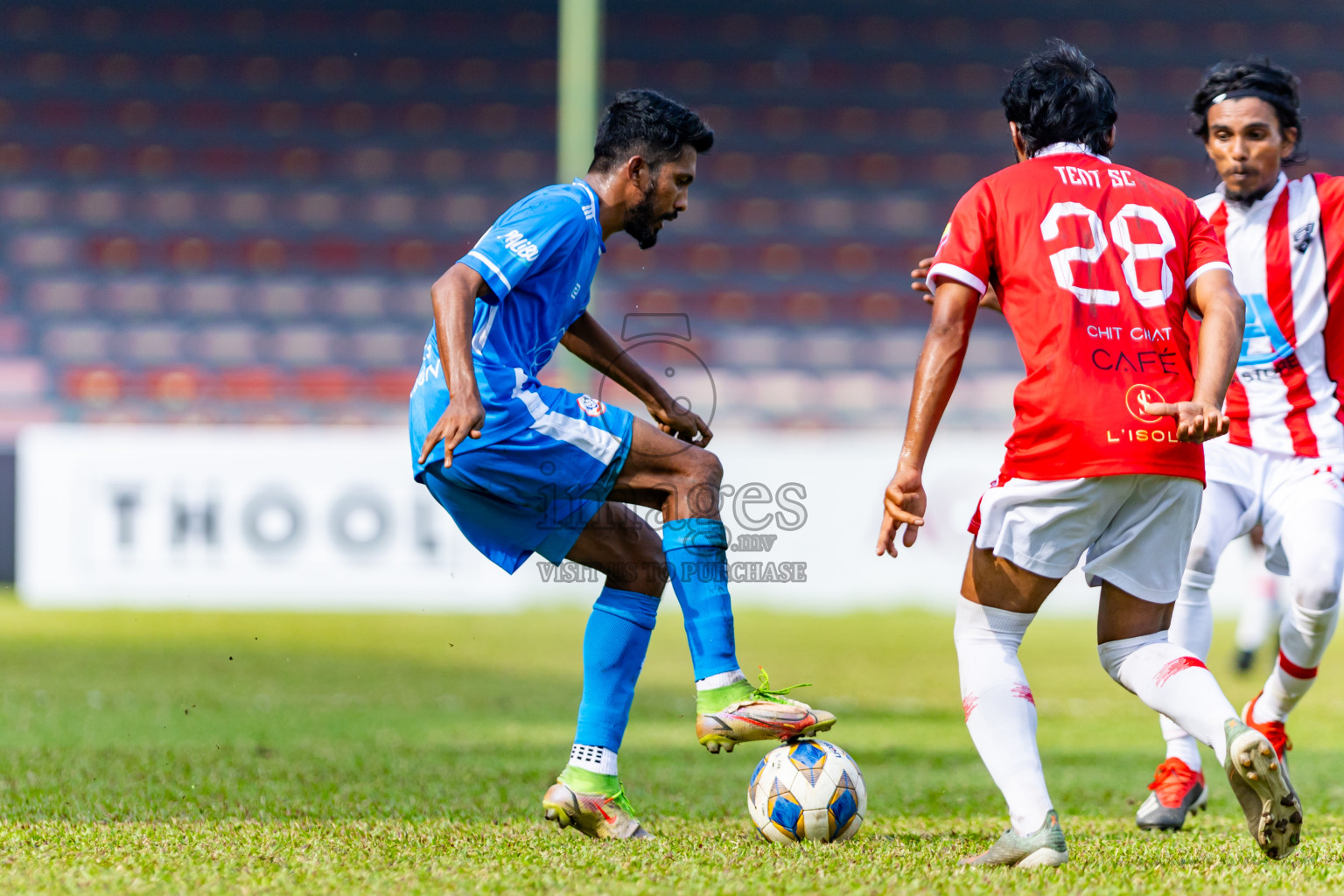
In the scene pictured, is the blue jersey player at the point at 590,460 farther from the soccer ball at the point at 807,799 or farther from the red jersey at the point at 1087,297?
the red jersey at the point at 1087,297

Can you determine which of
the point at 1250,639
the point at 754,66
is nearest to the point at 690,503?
the point at 1250,639

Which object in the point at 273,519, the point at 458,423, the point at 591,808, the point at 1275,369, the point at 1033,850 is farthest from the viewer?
the point at 273,519

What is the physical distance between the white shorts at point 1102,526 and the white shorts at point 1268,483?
1.11 m

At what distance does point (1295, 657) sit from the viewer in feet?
13.6

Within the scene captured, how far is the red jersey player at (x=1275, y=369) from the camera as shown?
163 inches

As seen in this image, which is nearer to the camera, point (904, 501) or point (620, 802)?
point (904, 501)

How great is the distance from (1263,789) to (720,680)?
1.22 meters

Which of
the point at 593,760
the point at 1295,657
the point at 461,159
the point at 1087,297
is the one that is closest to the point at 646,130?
the point at 1087,297

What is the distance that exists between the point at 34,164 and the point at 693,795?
53.8 feet

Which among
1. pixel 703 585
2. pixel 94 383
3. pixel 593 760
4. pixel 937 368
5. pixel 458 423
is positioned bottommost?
pixel 593 760

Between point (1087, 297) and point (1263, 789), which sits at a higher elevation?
point (1087, 297)

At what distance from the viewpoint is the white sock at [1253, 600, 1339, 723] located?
4094mm

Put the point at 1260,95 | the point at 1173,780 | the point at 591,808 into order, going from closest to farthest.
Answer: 1. the point at 591,808
2. the point at 1173,780
3. the point at 1260,95

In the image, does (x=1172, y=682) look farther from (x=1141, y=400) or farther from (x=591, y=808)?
(x=591, y=808)
